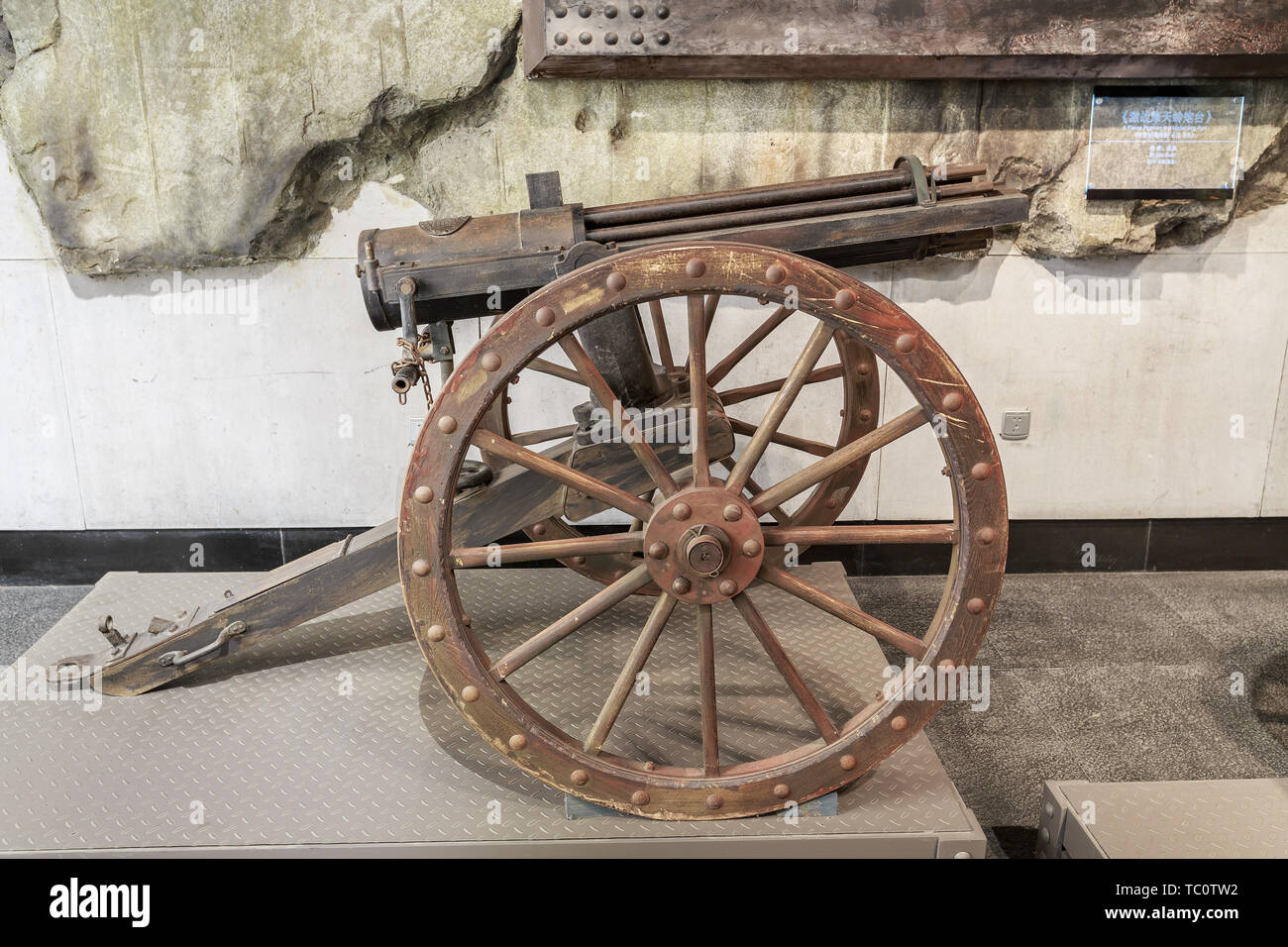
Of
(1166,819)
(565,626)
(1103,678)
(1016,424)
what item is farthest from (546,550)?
(1016,424)

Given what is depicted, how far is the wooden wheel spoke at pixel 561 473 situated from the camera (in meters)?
1.73

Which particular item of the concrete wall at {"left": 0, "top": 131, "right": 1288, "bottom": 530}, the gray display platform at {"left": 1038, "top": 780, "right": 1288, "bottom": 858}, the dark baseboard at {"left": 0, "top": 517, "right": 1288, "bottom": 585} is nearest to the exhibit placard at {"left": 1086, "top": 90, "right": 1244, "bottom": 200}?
the concrete wall at {"left": 0, "top": 131, "right": 1288, "bottom": 530}

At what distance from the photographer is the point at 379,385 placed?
125 inches

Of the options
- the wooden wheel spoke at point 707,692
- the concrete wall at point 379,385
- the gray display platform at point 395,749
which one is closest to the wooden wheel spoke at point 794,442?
the gray display platform at point 395,749

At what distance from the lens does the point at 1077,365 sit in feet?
10.4

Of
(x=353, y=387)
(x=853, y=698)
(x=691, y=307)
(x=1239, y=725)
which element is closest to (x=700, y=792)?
(x=853, y=698)

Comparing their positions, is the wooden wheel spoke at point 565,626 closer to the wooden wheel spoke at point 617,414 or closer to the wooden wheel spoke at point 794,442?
the wooden wheel spoke at point 617,414

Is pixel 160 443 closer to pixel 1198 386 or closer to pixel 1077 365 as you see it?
pixel 1077 365

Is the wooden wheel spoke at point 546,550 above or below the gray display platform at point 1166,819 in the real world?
above

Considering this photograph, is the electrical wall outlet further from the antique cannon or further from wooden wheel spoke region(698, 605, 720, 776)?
wooden wheel spoke region(698, 605, 720, 776)

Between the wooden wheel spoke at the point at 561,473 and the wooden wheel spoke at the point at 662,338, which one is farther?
the wooden wheel spoke at the point at 662,338

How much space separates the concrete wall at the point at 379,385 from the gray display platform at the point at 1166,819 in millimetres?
1498

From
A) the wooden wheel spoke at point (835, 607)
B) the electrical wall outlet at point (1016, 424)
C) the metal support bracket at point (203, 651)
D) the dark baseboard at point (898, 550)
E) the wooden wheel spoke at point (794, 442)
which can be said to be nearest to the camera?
the wooden wheel spoke at point (835, 607)

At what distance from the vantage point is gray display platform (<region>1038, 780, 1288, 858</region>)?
1759mm
